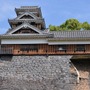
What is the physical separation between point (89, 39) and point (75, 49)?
49.1 inches

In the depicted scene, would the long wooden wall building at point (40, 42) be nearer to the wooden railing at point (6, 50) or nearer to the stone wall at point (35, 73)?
the wooden railing at point (6, 50)

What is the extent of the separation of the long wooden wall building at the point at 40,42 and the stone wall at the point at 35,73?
492 millimetres

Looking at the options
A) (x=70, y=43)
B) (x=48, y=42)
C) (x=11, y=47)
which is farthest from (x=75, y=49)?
(x=11, y=47)

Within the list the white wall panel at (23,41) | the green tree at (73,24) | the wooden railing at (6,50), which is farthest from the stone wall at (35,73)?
the green tree at (73,24)

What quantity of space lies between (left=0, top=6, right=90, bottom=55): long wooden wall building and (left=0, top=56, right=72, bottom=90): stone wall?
19.4 inches

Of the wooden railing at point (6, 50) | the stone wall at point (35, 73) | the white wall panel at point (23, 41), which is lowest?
the stone wall at point (35, 73)

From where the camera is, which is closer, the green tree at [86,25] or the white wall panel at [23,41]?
the white wall panel at [23,41]

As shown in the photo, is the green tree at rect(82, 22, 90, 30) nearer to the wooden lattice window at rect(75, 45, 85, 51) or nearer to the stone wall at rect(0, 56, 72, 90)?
the wooden lattice window at rect(75, 45, 85, 51)

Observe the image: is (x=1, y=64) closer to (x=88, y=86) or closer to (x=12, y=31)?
(x=12, y=31)

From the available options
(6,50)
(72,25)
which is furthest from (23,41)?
(72,25)

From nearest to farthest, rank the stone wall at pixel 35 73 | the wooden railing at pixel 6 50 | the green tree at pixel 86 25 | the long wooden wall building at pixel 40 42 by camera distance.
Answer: the stone wall at pixel 35 73, the long wooden wall building at pixel 40 42, the wooden railing at pixel 6 50, the green tree at pixel 86 25

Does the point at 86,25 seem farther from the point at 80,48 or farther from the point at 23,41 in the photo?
the point at 23,41

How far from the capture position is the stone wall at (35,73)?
18.7 m

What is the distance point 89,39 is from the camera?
66.2 ft
